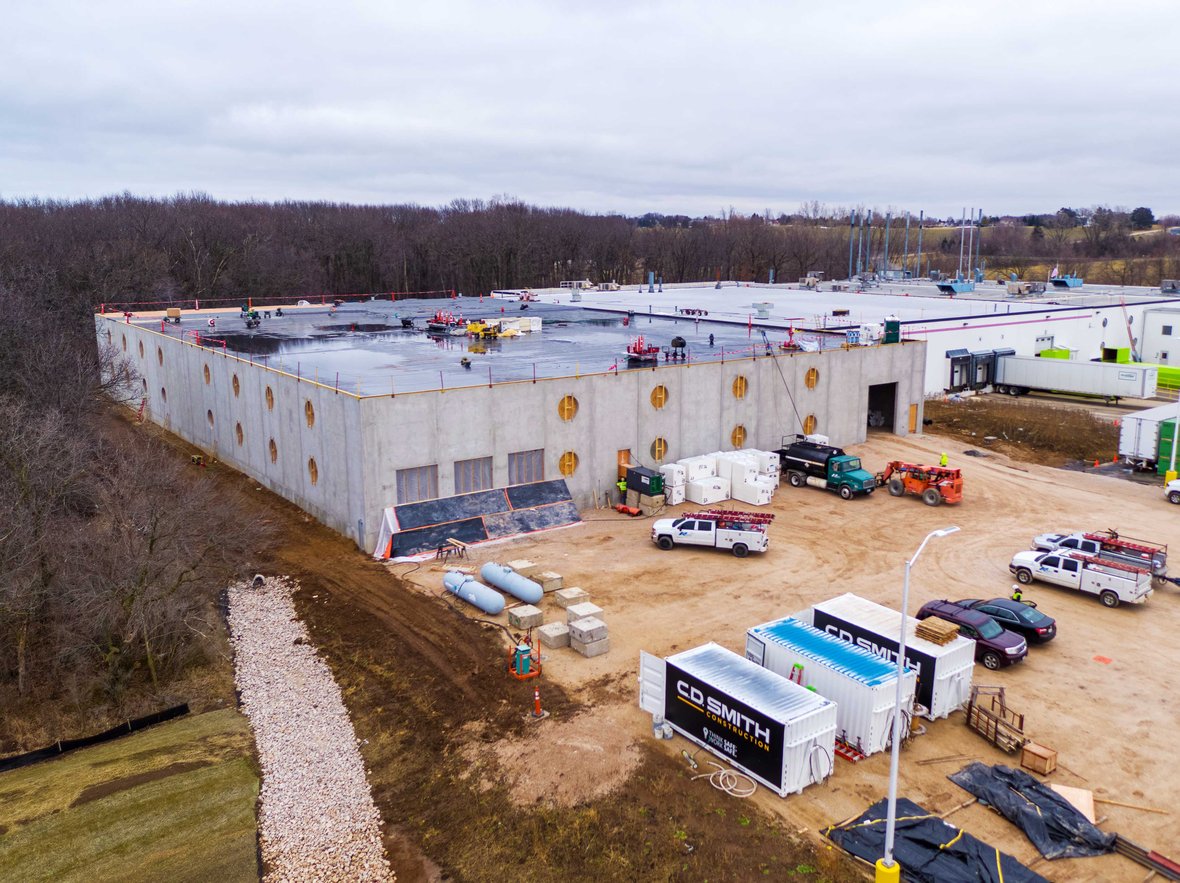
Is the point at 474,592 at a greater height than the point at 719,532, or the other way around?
the point at 719,532

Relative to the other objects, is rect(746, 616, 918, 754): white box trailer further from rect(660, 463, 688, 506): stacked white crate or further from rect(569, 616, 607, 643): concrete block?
rect(660, 463, 688, 506): stacked white crate

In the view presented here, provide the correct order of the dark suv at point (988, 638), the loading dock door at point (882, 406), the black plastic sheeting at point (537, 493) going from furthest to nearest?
1. the loading dock door at point (882, 406)
2. the black plastic sheeting at point (537, 493)
3. the dark suv at point (988, 638)

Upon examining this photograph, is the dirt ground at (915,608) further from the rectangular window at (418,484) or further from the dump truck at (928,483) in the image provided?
the rectangular window at (418,484)

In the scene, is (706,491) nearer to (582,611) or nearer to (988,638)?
(582,611)

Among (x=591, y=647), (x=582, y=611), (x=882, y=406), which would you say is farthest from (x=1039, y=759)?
(x=882, y=406)

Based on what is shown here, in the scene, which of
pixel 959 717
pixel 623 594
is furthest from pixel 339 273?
pixel 959 717

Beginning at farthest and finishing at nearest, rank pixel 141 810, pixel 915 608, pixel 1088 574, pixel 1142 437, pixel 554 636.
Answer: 1. pixel 1142 437
2. pixel 1088 574
3. pixel 915 608
4. pixel 554 636
5. pixel 141 810

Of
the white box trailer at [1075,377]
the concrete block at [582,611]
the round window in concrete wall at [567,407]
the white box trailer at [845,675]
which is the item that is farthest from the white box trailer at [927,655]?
the white box trailer at [1075,377]
